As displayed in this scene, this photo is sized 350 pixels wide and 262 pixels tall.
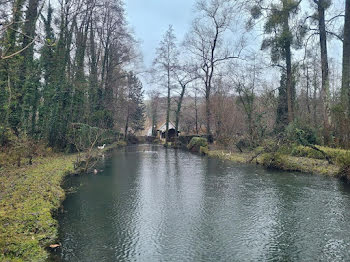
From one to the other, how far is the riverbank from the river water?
1.13 feet

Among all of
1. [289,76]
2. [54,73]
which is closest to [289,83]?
[289,76]

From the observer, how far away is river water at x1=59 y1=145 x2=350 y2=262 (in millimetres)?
4902

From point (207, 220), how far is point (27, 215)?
3432 mm

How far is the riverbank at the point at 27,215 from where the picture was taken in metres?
4.37

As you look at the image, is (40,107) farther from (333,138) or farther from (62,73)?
(333,138)

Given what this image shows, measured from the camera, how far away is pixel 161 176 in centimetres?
1242

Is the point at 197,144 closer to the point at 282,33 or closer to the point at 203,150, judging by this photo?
the point at 203,150

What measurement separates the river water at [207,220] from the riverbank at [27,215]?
13.6 inches

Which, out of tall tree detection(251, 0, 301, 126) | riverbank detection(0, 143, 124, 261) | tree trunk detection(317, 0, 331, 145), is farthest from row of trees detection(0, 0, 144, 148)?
tree trunk detection(317, 0, 331, 145)

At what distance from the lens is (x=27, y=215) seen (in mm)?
5422

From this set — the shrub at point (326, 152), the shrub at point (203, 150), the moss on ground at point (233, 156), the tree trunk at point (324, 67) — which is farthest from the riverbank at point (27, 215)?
the shrub at point (203, 150)

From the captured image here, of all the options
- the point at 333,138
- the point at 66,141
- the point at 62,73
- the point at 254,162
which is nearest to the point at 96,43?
the point at 62,73

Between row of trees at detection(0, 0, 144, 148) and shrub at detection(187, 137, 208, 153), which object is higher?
row of trees at detection(0, 0, 144, 148)

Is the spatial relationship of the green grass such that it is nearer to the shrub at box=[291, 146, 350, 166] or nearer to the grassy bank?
the shrub at box=[291, 146, 350, 166]
